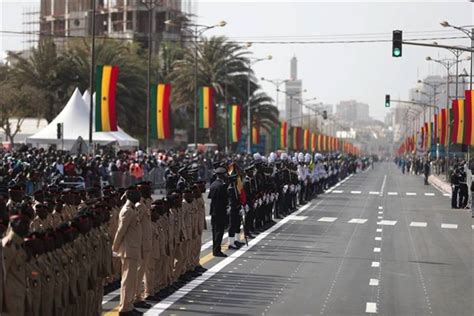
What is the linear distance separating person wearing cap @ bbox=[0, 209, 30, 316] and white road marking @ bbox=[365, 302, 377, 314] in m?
6.24

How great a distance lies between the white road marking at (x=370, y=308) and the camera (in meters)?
16.0

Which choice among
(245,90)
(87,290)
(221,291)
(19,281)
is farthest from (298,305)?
(245,90)

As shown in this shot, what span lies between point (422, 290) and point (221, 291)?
10.9 ft

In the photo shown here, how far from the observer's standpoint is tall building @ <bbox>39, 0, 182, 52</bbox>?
384ft

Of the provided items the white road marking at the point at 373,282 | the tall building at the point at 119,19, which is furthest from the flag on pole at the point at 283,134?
the white road marking at the point at 373,282

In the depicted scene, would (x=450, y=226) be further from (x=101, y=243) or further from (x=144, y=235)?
(x=101, y=243)

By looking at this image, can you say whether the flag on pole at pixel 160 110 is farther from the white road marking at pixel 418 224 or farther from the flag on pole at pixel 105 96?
the white road marking at pixel 418 224

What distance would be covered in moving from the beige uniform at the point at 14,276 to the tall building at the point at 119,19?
103m

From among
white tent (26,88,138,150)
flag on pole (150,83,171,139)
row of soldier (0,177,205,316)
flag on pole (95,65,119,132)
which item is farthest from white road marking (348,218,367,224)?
flag on pole (150,83,171,139)

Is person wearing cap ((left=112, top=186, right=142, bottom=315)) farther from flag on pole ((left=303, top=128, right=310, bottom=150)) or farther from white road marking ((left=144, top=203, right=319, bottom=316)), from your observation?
flag on pole ((left=303, top=128, right=310, bottom=150))

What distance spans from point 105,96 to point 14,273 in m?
36.6

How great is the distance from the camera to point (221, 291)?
18.0 m

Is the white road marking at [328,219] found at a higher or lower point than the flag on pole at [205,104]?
lower

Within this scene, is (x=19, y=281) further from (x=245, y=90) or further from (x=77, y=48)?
(x=245, y=90)
